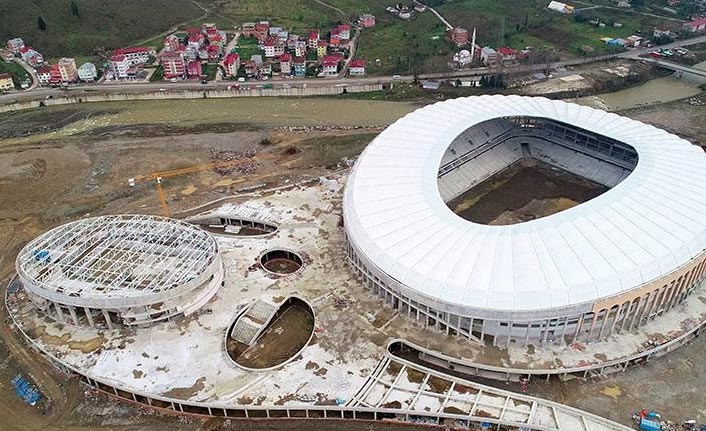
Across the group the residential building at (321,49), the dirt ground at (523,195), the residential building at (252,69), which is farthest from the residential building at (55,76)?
the dirt ground at (523,195)

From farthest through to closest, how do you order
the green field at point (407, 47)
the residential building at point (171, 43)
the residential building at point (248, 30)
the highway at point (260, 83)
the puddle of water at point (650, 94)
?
1. the residential building at point (248, 30)
2. the residential building at point (171, 43)
3. the green field at point (407, 47)
4. the highway at point (260, 83)
5. the puddle of water at point (650, 94)

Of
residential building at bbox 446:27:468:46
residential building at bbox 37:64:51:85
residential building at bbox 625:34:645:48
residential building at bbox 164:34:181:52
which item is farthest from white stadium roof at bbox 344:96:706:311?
residential building at bbox 164:34:181:52

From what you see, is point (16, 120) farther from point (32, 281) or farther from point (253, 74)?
point (32, 281)

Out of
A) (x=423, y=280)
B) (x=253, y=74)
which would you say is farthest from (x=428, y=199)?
(x=253, y=74)

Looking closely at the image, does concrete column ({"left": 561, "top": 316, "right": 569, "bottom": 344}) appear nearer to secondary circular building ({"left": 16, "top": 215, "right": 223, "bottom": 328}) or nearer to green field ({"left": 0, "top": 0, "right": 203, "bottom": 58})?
secondary circular building ({"left": 16, "top": 215, "right": 223, "bottom": 328})

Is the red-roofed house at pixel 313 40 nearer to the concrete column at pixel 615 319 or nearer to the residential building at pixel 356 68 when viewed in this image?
the residential building at pixel 356 68

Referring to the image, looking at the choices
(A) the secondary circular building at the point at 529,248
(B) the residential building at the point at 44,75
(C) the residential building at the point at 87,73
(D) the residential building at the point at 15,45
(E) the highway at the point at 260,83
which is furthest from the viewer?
(D) the residential building at the point at 15,45
